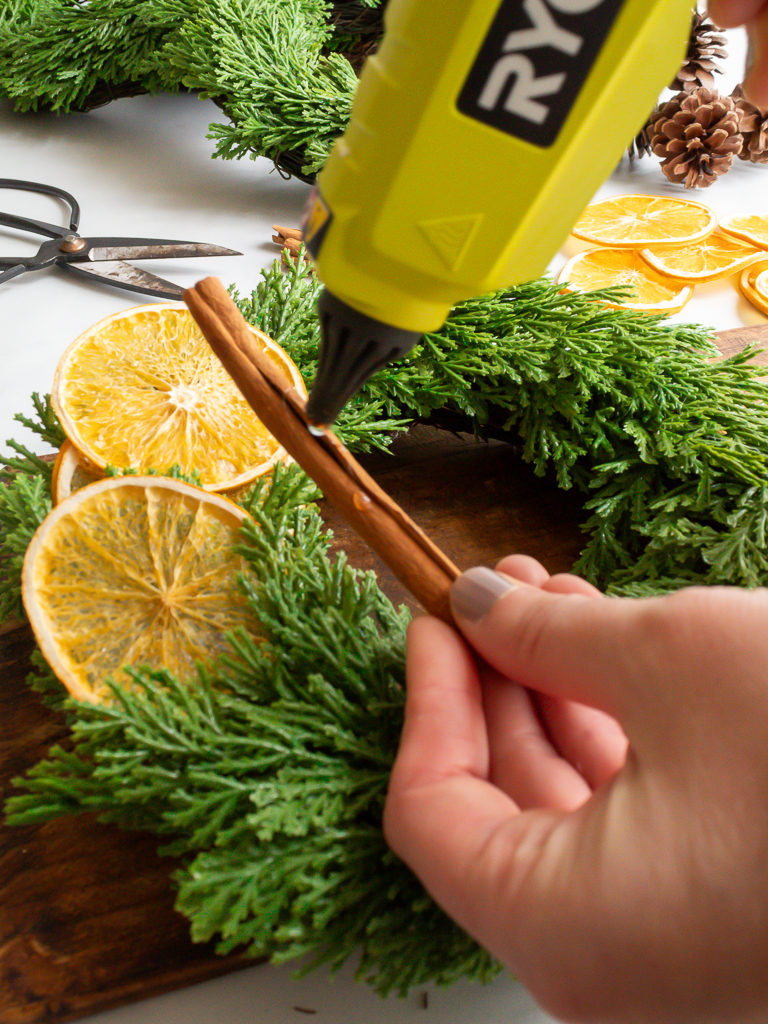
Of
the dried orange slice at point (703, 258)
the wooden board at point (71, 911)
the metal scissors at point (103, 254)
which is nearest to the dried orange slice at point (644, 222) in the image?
the dried orange slice at point (703, 258)

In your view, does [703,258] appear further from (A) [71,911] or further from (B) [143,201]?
(A) [71,911]

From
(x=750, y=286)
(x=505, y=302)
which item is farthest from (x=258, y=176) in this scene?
(x=750, y=286)

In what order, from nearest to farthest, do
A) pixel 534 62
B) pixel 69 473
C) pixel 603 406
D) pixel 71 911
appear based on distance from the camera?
pixel 534 62 < pixel 71 911 < pixel 69 473 < pixel 603 406

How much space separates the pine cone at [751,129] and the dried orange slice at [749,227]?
296 millimetres

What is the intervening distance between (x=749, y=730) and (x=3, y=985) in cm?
63

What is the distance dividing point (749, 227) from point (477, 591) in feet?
5.01

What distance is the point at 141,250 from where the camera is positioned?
151 centimetres

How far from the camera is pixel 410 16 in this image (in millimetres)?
486

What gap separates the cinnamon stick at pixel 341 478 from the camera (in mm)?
744

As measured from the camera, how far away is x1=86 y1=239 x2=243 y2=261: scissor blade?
4.93ft

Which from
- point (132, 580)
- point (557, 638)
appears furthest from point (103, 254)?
point (557, 638)

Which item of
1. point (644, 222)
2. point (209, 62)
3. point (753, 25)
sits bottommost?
point (209, 62)

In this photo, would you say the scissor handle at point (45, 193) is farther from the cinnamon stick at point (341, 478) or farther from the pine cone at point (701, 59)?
the pine cone at point (701, 59)

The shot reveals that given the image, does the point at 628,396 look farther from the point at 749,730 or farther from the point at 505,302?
the point at 749,730
